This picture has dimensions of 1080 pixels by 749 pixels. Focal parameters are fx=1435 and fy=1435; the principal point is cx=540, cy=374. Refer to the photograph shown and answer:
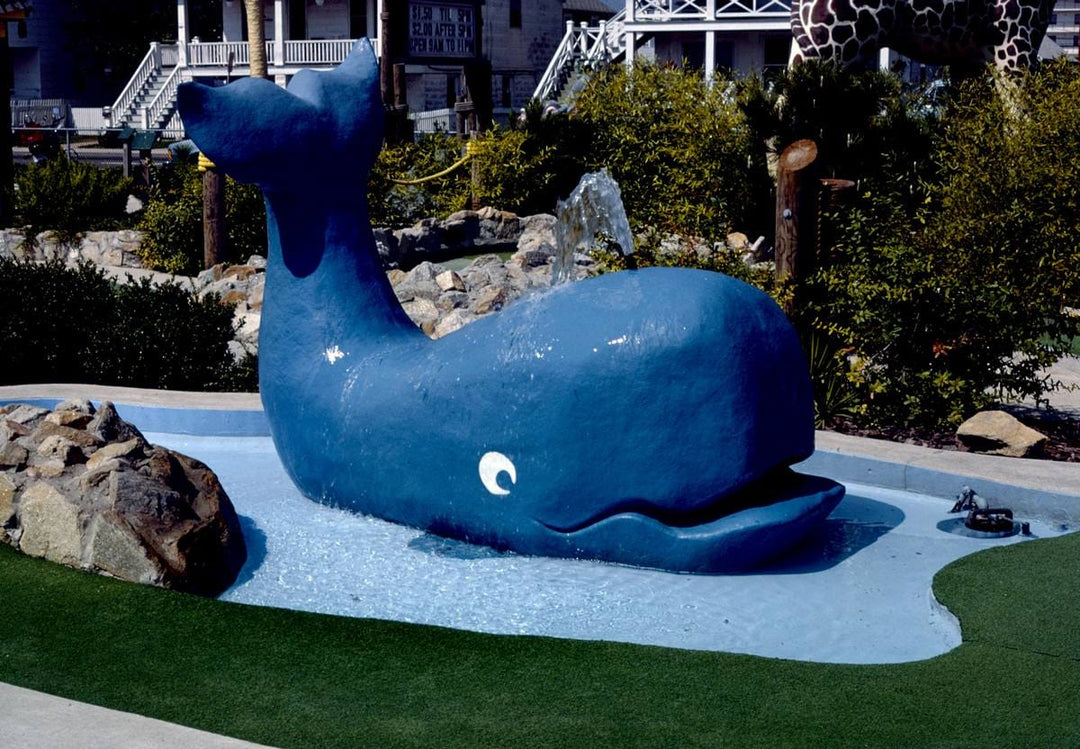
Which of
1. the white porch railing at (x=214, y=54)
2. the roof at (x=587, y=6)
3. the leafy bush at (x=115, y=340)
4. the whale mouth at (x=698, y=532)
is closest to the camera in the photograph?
the whale mouth at (x=698, y=532)

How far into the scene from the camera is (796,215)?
991 cm

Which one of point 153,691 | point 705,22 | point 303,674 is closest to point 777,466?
point 303,674

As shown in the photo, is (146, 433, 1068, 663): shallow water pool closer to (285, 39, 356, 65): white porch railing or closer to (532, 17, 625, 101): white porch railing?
(532, 17, 625, 101): white porch railing

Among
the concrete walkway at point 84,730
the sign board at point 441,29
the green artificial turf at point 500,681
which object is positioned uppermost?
the sign board at point 441,29

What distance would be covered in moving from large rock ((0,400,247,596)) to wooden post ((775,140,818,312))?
446 centimetres

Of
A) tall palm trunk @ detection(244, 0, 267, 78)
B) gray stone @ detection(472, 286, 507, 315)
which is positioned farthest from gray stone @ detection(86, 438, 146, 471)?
tall palm trunk @ detection(244, 0, 267, 78)

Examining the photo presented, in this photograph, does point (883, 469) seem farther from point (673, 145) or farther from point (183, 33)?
point (183, 33)

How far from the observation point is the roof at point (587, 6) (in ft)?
188

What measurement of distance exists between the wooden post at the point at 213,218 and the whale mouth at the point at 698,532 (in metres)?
11.1

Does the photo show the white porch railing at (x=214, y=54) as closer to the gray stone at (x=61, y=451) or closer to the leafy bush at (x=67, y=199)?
the leafy bush at (x=67, y=199)

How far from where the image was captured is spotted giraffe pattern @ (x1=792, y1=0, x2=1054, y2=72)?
18594 millimetres

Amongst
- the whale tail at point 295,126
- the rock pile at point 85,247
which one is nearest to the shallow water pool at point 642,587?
the whale tail at point 295,126

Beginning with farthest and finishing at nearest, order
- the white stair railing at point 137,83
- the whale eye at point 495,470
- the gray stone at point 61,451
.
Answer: the white stair railing at point 137,83 < the gray stone at point 61,451 < the whale eye at point 495,470

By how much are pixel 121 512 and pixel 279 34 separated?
38432mm
